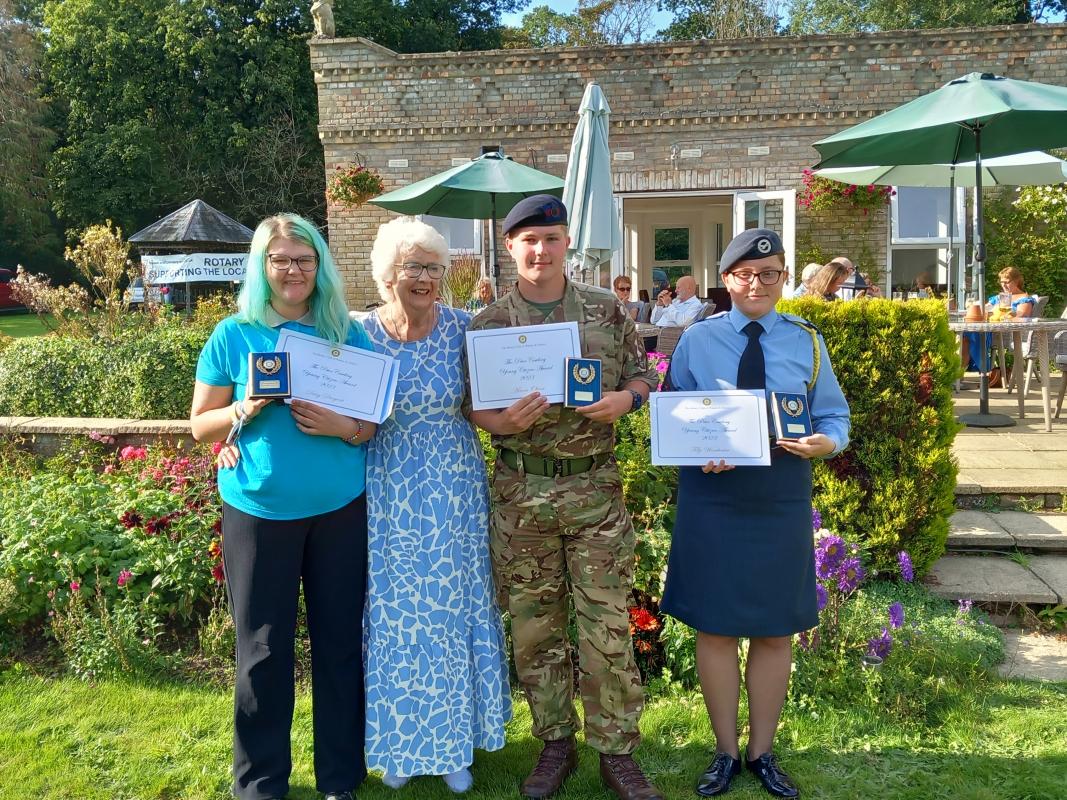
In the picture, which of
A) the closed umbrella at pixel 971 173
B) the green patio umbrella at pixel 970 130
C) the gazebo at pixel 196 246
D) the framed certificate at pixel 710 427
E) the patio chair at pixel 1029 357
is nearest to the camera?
the framed certificate at pixel 710 427

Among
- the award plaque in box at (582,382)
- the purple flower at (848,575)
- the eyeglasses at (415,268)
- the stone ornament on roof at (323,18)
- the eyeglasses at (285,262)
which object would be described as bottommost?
the purple flower at (848,575)

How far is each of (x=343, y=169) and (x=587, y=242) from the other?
7552mm

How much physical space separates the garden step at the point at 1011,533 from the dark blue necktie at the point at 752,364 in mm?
2589

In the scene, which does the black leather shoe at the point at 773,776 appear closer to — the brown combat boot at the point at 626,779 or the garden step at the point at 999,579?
the brown combat boot at the point at 626,779

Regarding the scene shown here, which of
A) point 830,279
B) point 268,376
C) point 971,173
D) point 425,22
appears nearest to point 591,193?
point 830,279

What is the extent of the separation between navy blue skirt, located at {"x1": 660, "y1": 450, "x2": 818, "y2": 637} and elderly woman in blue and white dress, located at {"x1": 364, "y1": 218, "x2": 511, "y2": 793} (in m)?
0.80

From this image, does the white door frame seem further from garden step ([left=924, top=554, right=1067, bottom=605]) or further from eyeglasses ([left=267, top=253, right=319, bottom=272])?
eyeglasses ([left=267, top=253, right=319, bottom=272])

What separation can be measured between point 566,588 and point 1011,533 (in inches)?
120

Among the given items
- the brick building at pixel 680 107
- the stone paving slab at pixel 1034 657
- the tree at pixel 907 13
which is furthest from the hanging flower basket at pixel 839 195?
the tree at pixel 907 13

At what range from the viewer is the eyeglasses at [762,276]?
8.41ft

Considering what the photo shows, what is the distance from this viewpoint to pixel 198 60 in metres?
24.9

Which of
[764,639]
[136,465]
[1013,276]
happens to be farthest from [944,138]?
[136,465]

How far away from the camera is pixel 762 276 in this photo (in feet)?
8.41

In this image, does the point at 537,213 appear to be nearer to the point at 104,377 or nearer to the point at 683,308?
the point at 104,377
